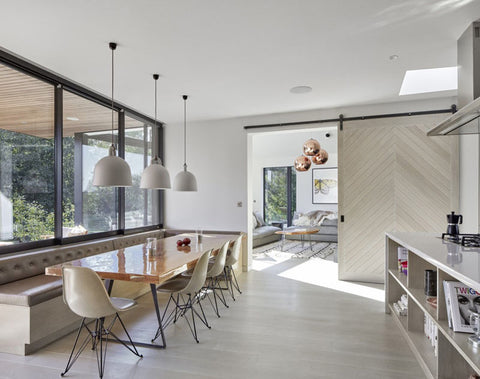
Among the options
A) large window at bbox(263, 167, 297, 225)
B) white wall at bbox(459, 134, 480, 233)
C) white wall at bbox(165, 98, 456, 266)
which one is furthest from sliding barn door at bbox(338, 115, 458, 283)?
large window at bbox(263, 167, 297, 225)

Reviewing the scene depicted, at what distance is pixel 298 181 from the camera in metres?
10.3

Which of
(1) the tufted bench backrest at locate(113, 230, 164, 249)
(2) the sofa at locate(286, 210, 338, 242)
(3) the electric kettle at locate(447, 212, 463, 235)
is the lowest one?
(2) the sofa at locate(286, 210, 338, 242)

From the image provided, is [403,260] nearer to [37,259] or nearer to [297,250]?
[37,259]

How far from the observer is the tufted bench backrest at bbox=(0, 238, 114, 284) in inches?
116

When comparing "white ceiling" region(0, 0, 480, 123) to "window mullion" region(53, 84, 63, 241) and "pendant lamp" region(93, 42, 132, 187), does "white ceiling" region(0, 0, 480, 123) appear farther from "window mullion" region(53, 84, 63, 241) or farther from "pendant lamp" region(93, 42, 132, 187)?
"pendant lamp" region(93, 42, 132, 187)

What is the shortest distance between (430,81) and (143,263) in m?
4.27

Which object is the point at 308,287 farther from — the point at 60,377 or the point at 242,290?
the point at 60,377

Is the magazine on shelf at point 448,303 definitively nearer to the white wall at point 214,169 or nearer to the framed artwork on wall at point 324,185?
the white wall at point 214,169

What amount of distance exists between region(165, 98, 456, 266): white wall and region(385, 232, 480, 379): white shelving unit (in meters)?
2.87

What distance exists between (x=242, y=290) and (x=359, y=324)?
1675 mm

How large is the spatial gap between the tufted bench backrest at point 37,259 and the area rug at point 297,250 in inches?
145

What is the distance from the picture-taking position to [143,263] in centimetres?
278

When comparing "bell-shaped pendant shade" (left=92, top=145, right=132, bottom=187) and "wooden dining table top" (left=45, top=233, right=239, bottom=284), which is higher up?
"bell-shaped pendant shade" (left=92, top=145, right=132, bottom=187)

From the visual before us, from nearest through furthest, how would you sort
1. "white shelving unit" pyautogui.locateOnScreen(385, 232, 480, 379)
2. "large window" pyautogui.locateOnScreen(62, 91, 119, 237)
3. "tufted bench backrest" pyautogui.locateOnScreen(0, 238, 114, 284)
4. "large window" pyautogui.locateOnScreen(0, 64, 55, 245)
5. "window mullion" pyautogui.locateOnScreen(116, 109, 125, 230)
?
"white shelving unit" pyautogui.locateOnScreen(385, 232, 480, 379), "tufted bench backrest" pyautogui.locateOnScreen(0, 238, 114, 284), "large window" pyautogui.locateOnScreen(0, 64, 55, 245), "large window" pyautogui.locateOnScreen(62, 91, 119, 237), "window mullion" pyautogui.locateOnScreen(116, 109, 125, 230)
